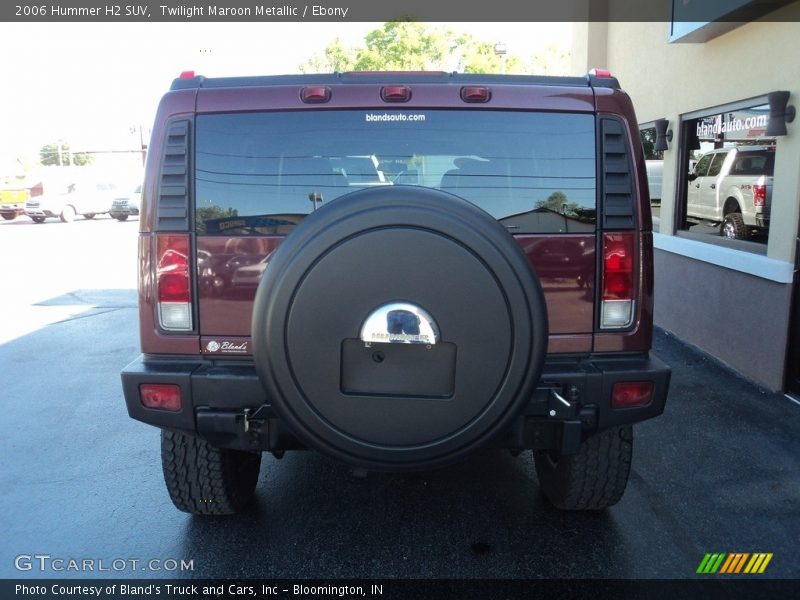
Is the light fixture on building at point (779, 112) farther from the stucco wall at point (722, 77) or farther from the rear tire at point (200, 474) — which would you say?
the rear tire at point (200, 474)

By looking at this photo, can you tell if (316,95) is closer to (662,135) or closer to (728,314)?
(728,314)

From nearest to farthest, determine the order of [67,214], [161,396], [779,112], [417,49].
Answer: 1. [161,396]
2. [779,112]
3. [417,49]
4. [67,214]

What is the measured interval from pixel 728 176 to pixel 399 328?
221 inches

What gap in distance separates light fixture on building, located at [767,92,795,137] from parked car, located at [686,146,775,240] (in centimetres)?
46

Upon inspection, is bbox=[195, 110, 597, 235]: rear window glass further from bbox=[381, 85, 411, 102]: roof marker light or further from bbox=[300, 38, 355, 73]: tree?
bbox=[300, 38, 355, 73]: tree

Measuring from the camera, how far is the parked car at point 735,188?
595cm

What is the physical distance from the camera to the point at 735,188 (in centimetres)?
653

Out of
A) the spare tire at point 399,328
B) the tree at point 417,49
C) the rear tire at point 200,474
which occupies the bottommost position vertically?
the rear tire at point 200,474

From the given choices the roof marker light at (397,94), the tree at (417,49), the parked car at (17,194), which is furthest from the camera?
the parked car at (17,194)

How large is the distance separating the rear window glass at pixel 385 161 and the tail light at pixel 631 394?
27.2 inches

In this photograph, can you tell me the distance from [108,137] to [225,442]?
93239mm

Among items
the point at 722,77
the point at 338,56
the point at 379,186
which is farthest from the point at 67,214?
the point at 379,186

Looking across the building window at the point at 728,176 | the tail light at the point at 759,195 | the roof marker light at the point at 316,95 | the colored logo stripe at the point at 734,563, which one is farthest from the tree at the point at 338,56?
the colored logo stripe at the point at 734,563

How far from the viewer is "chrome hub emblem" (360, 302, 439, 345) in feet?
7.58
